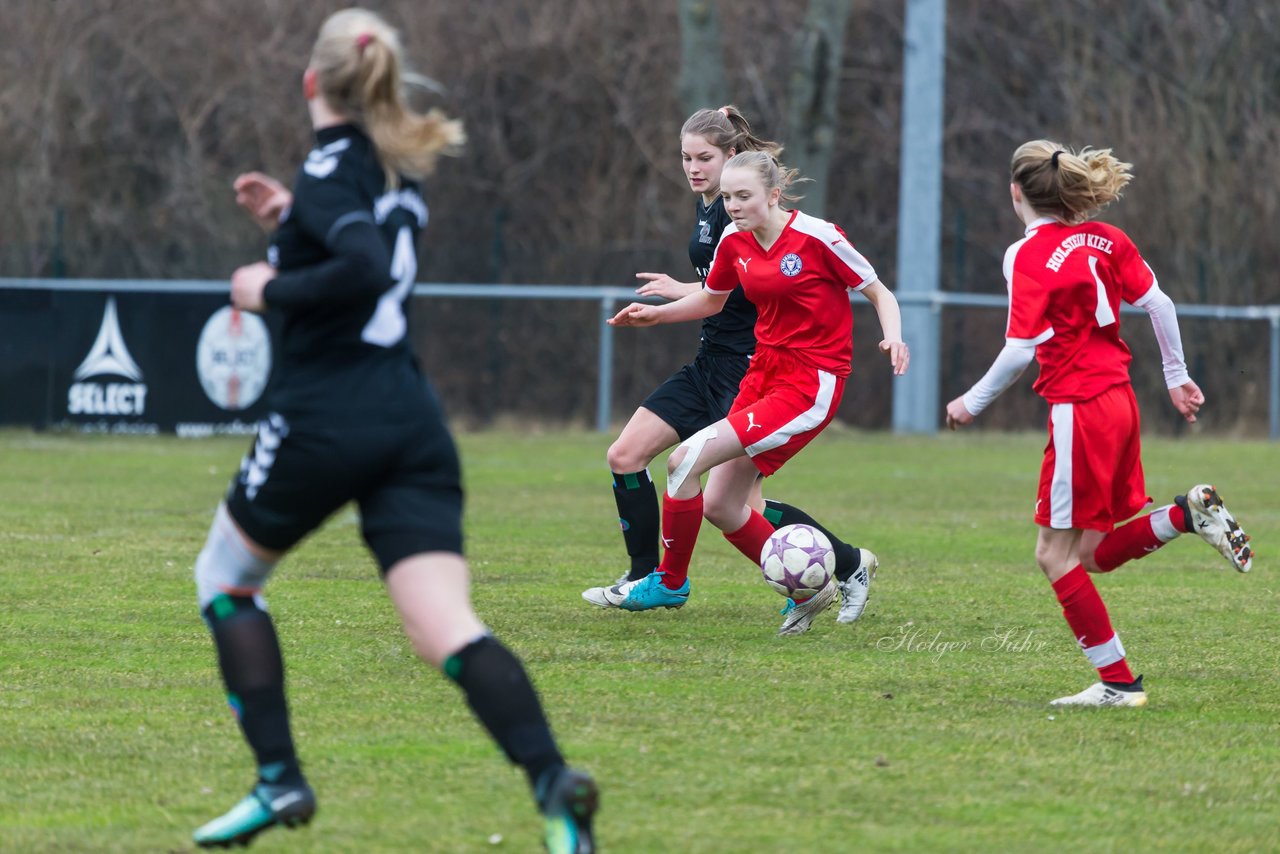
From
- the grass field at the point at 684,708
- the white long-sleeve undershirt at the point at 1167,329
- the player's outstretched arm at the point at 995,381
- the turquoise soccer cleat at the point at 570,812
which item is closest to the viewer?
the turquoise soccer cleat at the point at 570,812

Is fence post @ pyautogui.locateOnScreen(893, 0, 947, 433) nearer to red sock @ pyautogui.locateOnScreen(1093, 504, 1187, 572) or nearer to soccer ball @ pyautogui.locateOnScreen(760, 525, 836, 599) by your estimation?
soccer ball @ pyautogui.locateOnScreen(760, 525, 836, 599)

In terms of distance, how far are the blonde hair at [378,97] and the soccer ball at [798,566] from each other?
3.16 m

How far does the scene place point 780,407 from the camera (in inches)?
263

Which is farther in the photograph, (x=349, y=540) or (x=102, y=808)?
(x=349, y=540)

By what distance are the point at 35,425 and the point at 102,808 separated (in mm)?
13321

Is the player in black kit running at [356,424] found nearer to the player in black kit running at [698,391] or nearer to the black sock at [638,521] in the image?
the player in black kit running at [698,391]

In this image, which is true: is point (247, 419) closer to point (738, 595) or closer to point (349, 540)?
point (349, 540)

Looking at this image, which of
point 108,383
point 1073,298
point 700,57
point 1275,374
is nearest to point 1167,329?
point 1073,298

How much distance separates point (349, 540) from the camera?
9688 millimetres

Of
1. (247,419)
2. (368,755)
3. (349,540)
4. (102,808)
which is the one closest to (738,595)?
(349,540)

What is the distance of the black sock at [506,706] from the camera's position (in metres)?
3.56

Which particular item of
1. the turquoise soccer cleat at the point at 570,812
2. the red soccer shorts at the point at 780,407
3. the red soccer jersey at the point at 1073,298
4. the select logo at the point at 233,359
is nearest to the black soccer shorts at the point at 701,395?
the red soccer shorts at the point at 780,407

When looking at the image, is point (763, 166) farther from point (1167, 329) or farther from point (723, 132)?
point (1167, 329)

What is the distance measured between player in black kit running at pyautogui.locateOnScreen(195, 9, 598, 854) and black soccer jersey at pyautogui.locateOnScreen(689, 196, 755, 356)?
3.59 m
